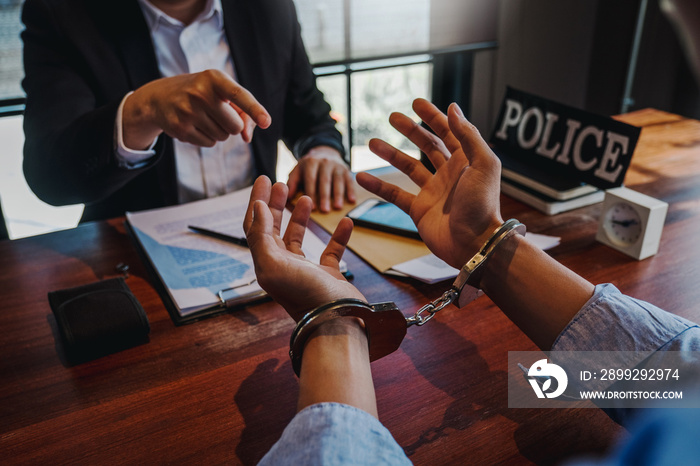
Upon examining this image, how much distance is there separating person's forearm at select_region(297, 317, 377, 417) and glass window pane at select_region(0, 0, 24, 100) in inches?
86.5

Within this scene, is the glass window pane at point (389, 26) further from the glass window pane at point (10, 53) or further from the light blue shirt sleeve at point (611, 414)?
the light blue shirt sleeve at point (611, 414)

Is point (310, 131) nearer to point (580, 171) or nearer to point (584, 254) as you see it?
point (580, 171)

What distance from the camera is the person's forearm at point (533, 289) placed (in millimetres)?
711

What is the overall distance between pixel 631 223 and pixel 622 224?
0.02 metres

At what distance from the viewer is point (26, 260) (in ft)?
3.46

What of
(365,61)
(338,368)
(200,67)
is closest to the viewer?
(338,368)

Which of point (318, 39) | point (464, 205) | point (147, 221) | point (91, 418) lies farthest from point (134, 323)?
point (318, 39)

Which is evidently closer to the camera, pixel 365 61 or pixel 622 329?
pixel 622 329

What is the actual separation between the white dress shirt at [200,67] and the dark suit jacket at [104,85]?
4 centimetres

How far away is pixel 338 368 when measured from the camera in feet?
1.91

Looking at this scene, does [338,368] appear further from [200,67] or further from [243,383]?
[200,67]

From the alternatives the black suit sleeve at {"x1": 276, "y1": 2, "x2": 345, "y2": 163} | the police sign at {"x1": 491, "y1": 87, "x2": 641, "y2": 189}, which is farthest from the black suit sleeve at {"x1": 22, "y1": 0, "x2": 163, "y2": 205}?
the police sign at {"x1": 491, "y1": 87, "x2": 641, "y2": 189}

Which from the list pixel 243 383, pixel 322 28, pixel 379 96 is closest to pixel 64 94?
pixel 243 383

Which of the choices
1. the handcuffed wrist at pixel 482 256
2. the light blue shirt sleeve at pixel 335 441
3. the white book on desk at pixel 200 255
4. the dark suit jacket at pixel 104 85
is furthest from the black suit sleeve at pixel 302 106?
the light blue shirt sleeve at pixel 335 441
